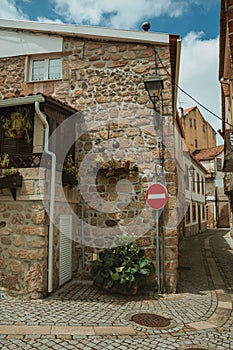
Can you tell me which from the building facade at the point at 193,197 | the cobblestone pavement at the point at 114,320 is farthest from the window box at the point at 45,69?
the building facade at the point at 193,197

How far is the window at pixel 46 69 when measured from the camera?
804 cm

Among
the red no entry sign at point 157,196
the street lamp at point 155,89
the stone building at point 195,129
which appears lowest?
the red no entry sign at point 157,196

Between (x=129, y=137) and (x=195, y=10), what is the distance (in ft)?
9.79

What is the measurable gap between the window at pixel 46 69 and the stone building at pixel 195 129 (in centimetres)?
2112

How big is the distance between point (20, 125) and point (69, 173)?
1.50 meters

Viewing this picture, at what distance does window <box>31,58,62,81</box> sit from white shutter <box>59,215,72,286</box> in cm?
398

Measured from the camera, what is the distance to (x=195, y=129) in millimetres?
30672

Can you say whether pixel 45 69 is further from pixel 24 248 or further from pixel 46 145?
pixel 24 248

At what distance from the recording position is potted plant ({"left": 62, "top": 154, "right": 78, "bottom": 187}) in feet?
21.3

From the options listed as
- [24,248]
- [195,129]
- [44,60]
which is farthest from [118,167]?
[195,129]

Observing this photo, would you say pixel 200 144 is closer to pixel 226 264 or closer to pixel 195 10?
pixel 226 264

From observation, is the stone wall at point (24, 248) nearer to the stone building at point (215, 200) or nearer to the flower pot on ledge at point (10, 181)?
the flower pot on ledge at point (10, 181)

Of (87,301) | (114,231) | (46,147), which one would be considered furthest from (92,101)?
(87,301)

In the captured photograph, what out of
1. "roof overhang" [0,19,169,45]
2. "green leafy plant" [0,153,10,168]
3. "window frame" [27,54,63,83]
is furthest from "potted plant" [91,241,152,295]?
"window frame" [27,54,63,83]
